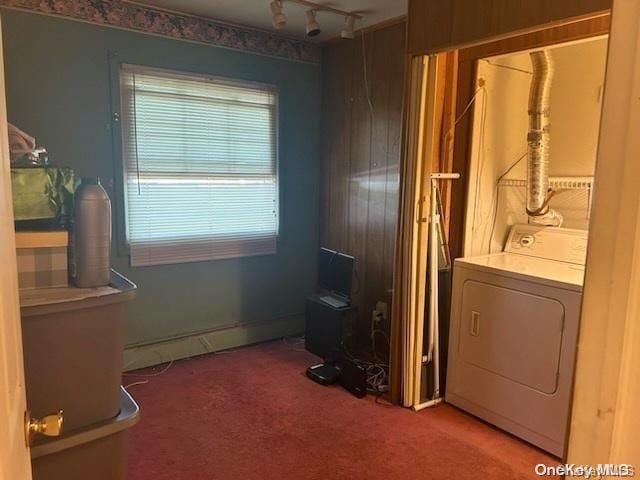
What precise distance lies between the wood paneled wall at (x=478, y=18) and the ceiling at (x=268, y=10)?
0.54 meters

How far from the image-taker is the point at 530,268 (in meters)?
2.62

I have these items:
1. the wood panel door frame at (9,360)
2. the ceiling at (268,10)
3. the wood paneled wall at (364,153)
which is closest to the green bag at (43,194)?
the wood panel door frame at (9,360)

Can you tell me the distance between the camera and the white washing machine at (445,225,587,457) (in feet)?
7.68

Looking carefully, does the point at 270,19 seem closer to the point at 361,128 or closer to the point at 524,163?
the point at 361,128

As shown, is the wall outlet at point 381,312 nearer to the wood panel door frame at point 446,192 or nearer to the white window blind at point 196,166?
the wood panel door frame at point 446,192

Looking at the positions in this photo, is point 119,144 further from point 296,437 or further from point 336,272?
point 296,437

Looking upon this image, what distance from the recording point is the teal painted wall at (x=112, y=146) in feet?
9.29

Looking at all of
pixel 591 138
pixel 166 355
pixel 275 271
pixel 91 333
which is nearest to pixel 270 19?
pixel 275 271

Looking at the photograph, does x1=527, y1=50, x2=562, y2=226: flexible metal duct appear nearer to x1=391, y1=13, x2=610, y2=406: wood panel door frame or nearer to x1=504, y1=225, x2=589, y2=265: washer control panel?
x1=504, y1=225, x2=589, y2=265: washer control panel

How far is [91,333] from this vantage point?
1302 millimetres

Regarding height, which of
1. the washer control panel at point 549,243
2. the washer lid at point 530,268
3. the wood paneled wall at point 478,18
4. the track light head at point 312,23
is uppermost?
the track light head at point 312,23

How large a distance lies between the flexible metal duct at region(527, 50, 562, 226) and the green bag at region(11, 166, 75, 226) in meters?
2.45

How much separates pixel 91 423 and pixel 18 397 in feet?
2.15

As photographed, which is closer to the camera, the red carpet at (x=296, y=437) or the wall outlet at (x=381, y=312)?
the red carpet at (x=296, y=437)
